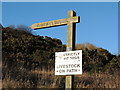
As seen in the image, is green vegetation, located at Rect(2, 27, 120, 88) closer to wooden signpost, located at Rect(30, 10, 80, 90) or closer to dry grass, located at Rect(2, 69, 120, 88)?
dry grass, located at Rect(2, 69, 120, 88)

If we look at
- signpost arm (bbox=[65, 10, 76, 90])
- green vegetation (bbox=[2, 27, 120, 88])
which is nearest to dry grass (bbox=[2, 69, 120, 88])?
green vegetation (bbox=[2, 27, 120, 88])

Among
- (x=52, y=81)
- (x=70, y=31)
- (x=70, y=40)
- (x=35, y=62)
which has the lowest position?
(x=52, y=81)

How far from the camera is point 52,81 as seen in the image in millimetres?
10359

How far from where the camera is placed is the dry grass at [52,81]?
952 centimetres

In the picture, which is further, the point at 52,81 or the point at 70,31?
the point at 52,81

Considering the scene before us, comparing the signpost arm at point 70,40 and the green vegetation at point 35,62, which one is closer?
the signpost arm at point 70,40

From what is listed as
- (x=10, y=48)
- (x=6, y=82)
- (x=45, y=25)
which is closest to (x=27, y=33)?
(x=10, y=48)

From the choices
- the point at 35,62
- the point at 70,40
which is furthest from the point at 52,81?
the point at 35,62

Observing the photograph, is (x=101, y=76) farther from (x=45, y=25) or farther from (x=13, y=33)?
(x=13, y=33)

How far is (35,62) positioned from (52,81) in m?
4.14

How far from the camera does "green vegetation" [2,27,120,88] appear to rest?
10166 millimetres

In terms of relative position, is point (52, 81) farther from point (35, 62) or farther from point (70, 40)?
point (35, 62)

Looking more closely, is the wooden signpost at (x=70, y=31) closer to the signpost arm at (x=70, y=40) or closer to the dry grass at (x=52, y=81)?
the signpost arm at (x=70, y=40)

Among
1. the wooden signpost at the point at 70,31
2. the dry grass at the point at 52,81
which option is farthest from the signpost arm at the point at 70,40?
the dry grass at the point at 52,81
